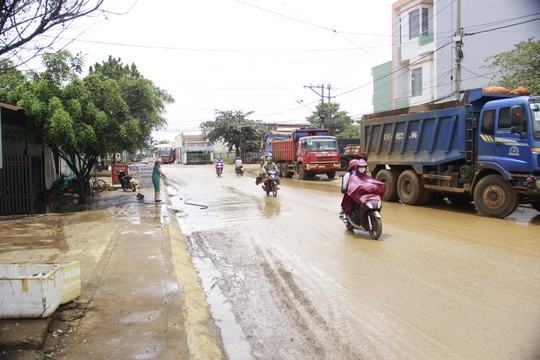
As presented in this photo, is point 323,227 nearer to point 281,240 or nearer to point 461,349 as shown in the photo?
point 281,240

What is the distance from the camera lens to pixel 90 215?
513 inches

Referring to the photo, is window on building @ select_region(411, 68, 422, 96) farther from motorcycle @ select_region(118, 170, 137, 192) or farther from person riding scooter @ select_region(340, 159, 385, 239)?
person riding scooter @ select_region(340, 159, 385, 239)

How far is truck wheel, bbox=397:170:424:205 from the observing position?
14.0 meters

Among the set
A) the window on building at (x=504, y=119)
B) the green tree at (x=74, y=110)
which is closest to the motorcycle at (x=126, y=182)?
the green tree at (x=74, y=110)

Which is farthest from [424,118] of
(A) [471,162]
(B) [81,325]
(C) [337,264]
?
(B) [81,325]

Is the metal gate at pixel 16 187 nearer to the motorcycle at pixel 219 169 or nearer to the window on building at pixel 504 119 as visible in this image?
the window on building at pixel 504 119

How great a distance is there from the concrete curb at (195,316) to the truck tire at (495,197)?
24.1ft

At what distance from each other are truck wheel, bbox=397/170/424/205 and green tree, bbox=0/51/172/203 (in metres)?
8.55

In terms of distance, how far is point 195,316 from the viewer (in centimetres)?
496

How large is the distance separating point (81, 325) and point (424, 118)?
11610mm

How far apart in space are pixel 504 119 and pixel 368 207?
4.68 meters

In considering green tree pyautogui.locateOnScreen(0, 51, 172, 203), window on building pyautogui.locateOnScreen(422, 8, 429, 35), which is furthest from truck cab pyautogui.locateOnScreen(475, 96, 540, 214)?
window on building pyautogui.locateOnScreen(422, 8, 429, 35)

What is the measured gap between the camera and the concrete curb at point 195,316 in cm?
413

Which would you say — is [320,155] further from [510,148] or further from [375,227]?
[375,227]
